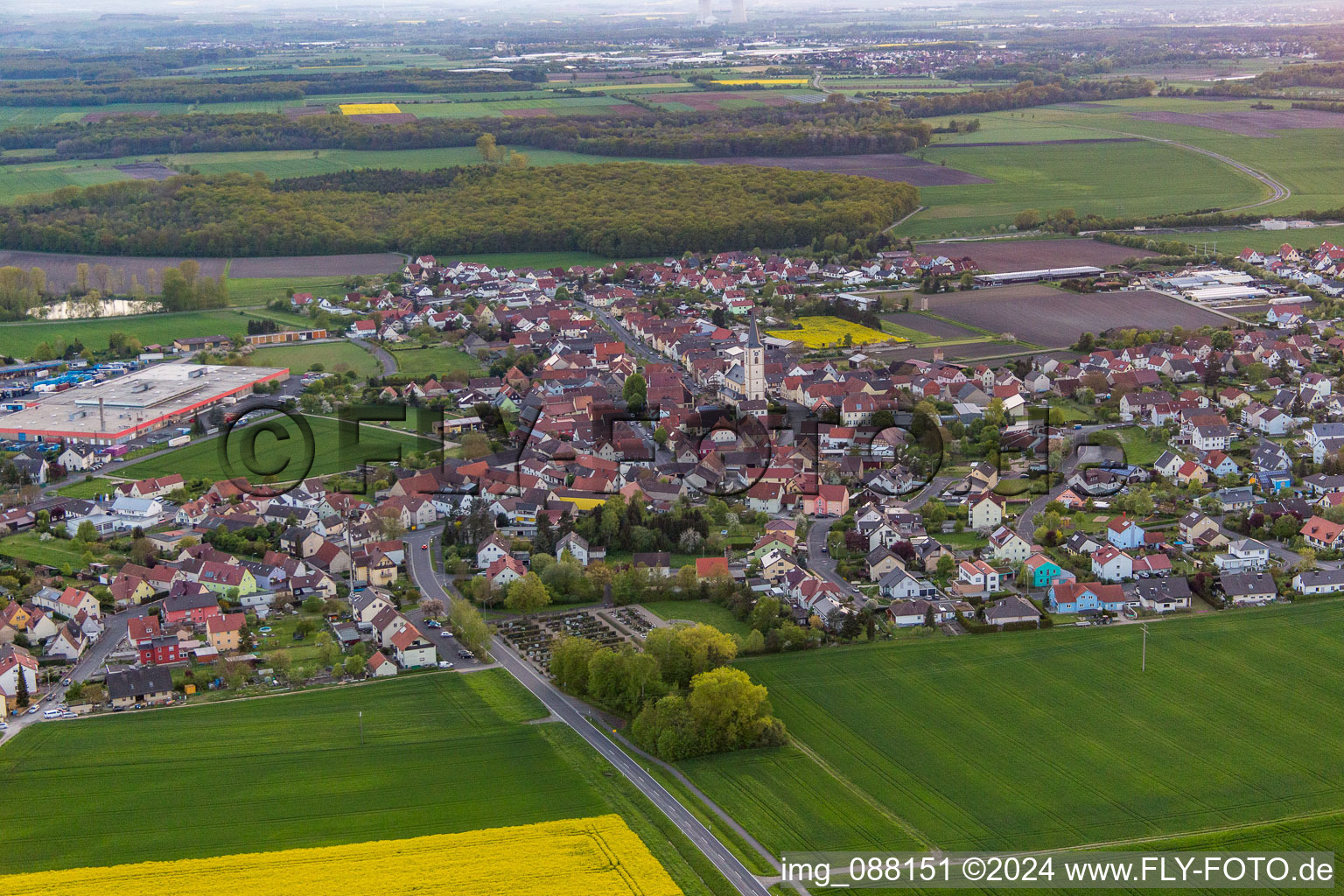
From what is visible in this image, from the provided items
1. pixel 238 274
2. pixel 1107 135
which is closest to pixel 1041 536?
pixel 238 274

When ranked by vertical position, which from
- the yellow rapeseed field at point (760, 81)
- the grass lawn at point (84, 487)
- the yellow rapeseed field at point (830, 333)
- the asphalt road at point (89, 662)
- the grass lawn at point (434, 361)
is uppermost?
the yellow rapeseed field at point (760, 81)

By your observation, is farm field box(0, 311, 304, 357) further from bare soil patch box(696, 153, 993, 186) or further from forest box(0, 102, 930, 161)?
forest box(0, 102, 930, 161)

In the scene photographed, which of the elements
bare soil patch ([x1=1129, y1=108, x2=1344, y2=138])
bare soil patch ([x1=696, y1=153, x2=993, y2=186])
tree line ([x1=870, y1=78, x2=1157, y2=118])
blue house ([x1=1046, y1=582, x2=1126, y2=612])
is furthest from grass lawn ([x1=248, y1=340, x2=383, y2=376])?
bare soil patch ([x1=1129, y1=108, x2=1344, y2=138])

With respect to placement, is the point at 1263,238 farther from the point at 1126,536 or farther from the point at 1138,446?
the point at 1126,536

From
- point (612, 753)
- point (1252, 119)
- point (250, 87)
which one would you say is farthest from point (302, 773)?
point (250, 87)

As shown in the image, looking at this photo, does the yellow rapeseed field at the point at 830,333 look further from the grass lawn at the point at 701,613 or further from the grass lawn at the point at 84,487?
the grass lawn at the point at 84,487

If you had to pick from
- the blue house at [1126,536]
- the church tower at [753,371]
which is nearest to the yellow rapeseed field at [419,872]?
the blue house at [1126,536]
